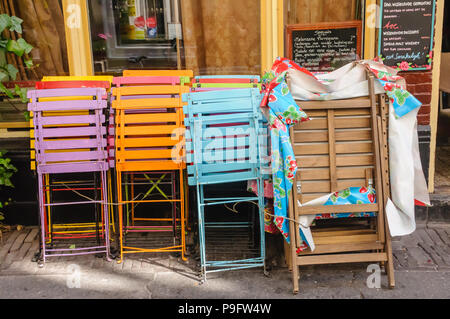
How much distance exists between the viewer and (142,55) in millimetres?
6051

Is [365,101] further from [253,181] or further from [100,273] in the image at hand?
[100,273]

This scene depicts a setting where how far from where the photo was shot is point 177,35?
6.00m

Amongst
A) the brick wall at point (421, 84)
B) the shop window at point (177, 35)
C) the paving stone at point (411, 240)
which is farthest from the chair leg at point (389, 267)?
the shop window at point (177, 35)

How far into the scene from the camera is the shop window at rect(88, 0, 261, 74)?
19.4ft

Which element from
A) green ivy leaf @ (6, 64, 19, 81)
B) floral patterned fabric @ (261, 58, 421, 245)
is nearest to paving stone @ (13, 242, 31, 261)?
green ivy leaf @ (6, 64, 19, 81)

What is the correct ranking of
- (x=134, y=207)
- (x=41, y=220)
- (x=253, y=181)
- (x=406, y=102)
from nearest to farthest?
(x=406, y=102) → (x=253, y=181) → (x=41, y=220) → (x=134, y=207)

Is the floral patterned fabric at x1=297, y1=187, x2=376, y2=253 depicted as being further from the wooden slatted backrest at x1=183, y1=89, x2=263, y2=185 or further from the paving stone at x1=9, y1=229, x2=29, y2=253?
Result: the paving stone at x1=9, y1=229, x2=29, y2=253

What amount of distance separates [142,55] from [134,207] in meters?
1.81

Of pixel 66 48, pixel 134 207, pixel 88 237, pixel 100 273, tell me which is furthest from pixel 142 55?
pixel 100 273

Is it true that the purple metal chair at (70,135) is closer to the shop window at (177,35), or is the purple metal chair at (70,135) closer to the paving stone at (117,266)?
the paving stone at (117,266)

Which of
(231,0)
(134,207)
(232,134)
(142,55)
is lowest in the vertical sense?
(134,207)

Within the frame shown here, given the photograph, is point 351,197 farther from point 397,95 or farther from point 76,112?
point 76,112

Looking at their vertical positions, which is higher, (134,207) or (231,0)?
(231,0)

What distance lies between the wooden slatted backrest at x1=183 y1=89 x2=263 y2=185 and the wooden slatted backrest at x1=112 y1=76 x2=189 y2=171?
0.87 ft
